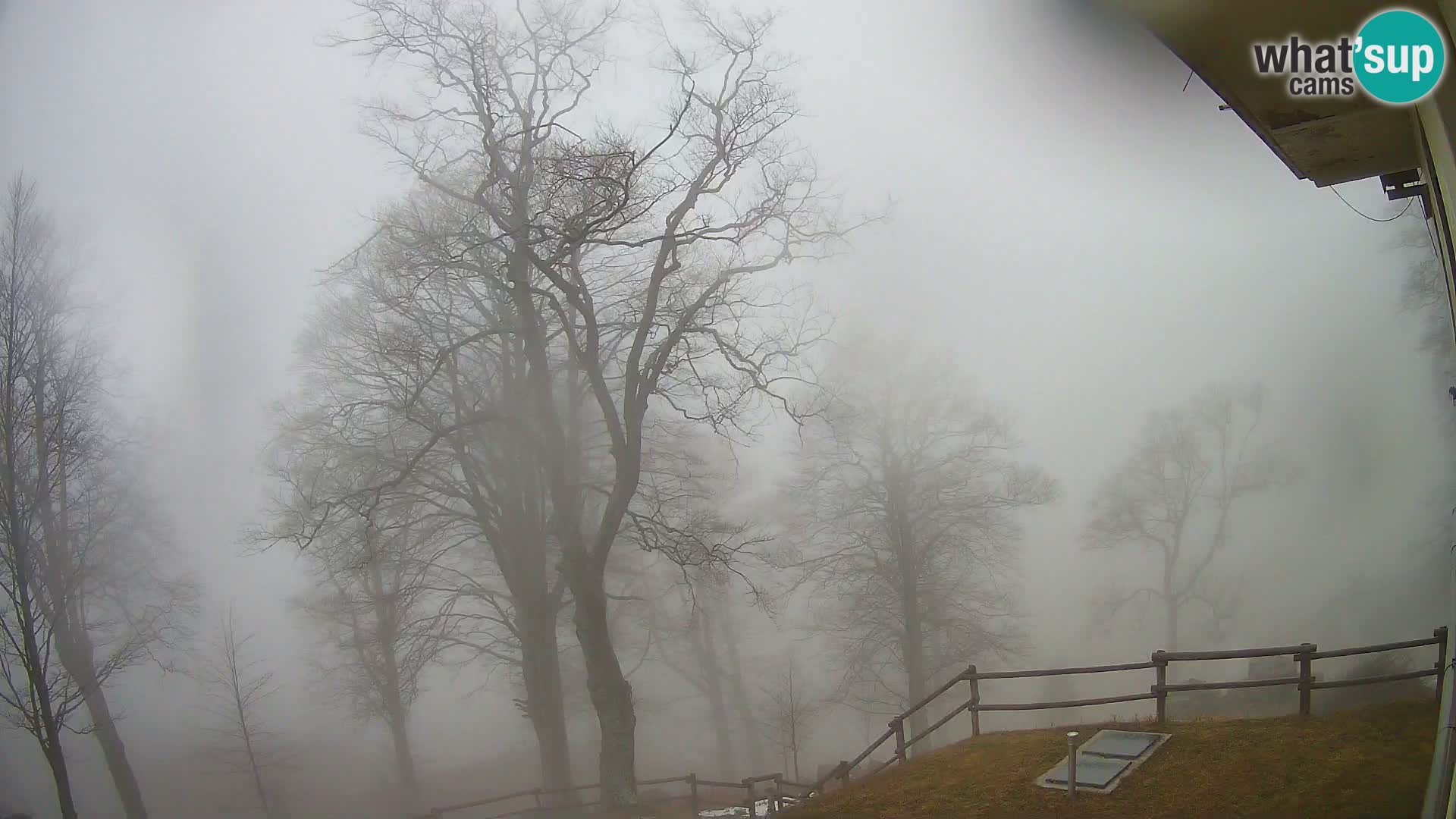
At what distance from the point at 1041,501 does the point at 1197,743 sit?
53.8 inches

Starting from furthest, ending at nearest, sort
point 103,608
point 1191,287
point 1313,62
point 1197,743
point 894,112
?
1. point 103,608
2. point 894,112
3. point 1191,287
4. point 1197,743
5. point 1313,62

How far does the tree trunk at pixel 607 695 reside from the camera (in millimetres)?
4590

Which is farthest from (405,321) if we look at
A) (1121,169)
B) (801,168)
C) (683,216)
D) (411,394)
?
(1121,169)

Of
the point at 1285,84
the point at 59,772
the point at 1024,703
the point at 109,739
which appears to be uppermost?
the point at 1285,84

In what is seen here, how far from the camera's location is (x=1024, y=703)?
4.28 metres

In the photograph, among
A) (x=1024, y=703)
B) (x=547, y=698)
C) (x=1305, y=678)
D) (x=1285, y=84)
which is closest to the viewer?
(x=1285, y=84)

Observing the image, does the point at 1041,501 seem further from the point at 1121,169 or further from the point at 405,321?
the point at 405,321

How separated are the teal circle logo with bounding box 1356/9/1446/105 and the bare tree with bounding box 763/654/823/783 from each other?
3737 millimetres

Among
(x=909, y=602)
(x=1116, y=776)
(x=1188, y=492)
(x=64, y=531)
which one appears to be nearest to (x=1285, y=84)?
(x=1188, y=492)

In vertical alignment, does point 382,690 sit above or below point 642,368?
below

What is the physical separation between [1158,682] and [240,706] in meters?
5.41

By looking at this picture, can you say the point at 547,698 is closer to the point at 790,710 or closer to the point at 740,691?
the point at 740,691

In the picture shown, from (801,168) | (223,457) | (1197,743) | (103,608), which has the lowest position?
(1197,743)

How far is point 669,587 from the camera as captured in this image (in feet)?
15.5
